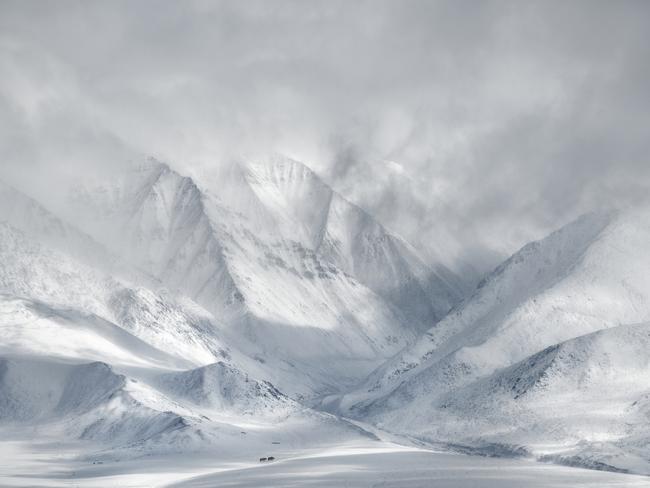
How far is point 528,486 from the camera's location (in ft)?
568

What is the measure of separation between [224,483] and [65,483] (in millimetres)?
25170

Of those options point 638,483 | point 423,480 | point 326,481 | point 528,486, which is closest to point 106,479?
point 326,481

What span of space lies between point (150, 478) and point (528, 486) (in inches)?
2375

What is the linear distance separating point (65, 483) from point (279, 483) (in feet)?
111

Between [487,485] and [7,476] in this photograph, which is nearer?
[487,485]

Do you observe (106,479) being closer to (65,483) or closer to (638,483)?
(65,483)

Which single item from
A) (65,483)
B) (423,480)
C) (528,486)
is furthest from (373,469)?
(65,483)

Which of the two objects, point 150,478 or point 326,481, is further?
point 150,478

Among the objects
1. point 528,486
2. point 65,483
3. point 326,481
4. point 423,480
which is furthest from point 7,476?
point 528,486

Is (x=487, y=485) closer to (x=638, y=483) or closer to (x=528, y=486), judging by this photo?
(x=528, y=486)

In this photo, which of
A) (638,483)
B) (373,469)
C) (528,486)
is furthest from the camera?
(373,469)

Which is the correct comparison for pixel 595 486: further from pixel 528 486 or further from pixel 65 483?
pixel 65 483

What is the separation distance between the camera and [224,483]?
178 meters

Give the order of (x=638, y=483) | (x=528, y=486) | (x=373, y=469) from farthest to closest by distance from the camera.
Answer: (x=373, y=469) < (x=638, y=483) < (x=528, y=486)
